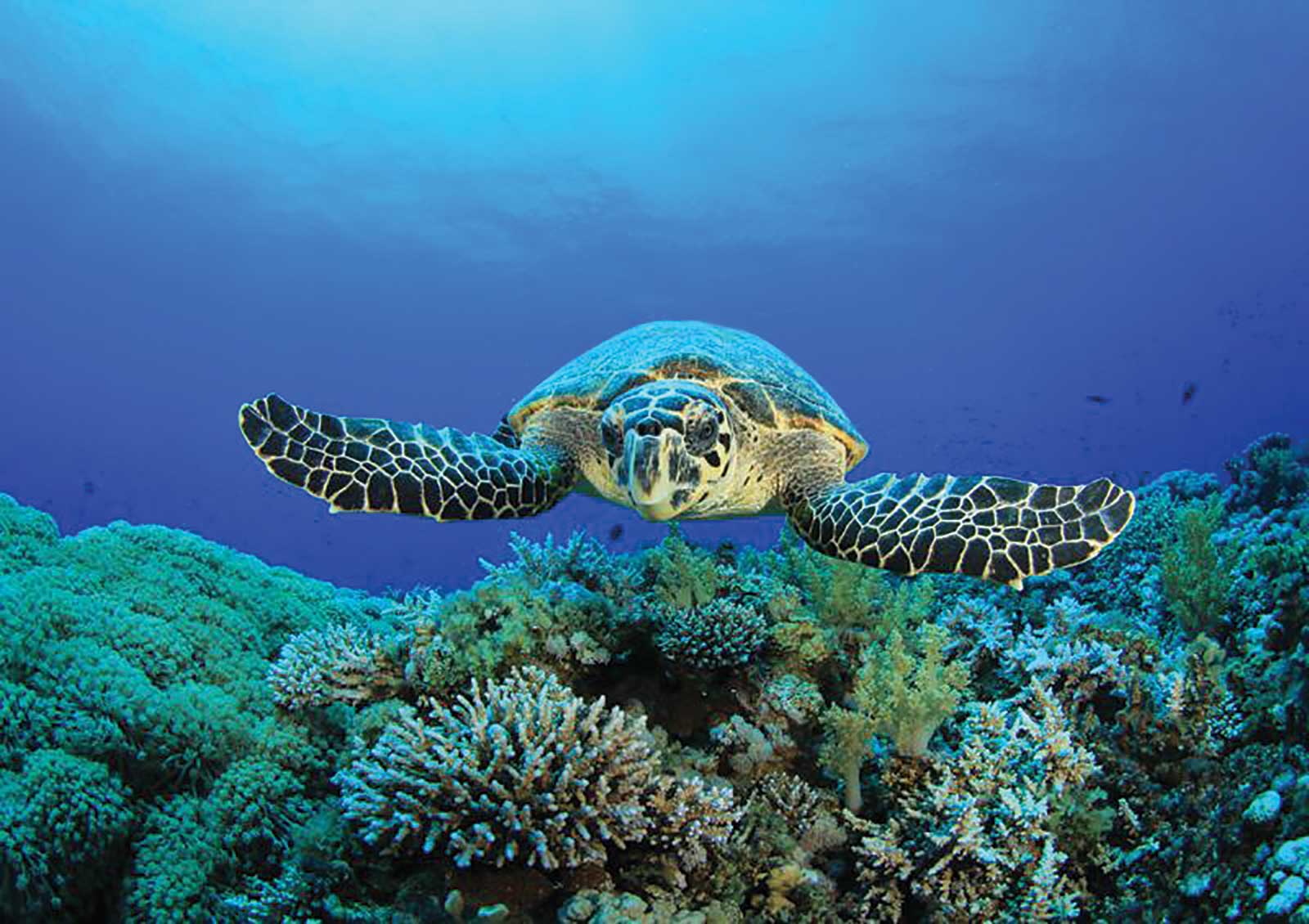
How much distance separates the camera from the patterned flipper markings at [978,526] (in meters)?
3.06

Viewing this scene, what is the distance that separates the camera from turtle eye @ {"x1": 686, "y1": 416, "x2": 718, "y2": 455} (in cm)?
396

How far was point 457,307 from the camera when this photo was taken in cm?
5981

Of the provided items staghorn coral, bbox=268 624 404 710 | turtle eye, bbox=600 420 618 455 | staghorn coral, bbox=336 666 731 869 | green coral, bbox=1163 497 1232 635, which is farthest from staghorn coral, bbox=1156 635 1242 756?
staghorn coral, bbox=268 624 404 710

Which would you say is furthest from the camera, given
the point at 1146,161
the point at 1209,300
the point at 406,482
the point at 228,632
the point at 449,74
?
the point at 1209,300

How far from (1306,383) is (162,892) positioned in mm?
117296

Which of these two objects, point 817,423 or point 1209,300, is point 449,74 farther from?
point 1209,300

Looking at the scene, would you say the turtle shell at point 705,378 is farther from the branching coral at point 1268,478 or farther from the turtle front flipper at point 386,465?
the branching coral at point 1268,478

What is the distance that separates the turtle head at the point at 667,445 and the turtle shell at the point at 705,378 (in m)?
0.42

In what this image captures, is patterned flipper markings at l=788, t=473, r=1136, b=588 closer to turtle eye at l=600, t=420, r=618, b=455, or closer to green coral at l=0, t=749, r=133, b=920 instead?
turtle eye at l=600, t=420, r=618, b=455

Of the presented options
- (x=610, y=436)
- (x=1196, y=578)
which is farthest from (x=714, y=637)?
(x=1196, y=578)

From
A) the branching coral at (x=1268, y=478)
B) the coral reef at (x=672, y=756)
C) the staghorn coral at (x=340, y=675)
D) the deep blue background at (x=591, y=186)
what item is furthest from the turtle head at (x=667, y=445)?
the deep blue background at (x=591, y=186)

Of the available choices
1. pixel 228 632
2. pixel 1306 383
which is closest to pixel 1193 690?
pixel 228 632

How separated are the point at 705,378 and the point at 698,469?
3.70 feet

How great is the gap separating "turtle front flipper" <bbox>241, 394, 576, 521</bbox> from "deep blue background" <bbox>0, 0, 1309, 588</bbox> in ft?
56.0
